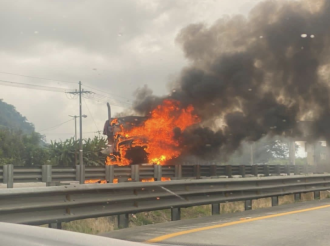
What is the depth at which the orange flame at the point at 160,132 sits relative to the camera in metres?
24.4

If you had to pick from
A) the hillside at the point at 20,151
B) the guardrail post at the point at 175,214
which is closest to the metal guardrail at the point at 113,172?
the guardrail post at the point at 175,214

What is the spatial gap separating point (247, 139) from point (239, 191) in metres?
17.6

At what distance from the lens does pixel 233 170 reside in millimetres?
24219

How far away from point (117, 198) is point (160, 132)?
17.3m

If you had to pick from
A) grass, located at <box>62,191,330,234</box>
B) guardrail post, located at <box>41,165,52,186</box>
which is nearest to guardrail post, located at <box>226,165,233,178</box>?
grass, located at <box>62,191,330,234</box>

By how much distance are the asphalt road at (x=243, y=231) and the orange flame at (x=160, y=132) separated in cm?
1467

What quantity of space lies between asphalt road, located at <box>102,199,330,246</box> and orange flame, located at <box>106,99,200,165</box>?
14671 millimetres

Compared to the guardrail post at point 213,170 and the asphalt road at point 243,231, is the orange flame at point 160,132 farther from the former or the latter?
the asphalt road at point 243,231

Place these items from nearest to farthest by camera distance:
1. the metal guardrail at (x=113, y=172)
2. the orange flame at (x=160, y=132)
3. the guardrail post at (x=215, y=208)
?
the guardrail post at (x=215, y=208)
the metal guardrail at (x=113, y=172)
the orange flame at (x=160, y=132)

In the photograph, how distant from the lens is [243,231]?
25.0 feet

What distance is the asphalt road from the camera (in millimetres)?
6750

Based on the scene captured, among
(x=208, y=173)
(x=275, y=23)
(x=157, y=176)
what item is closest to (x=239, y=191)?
(x=157, y=176)

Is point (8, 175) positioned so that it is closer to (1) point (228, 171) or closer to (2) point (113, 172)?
(2) point (113, 172)

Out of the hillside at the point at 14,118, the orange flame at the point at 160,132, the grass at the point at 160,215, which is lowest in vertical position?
the grass at the point at 160,215
